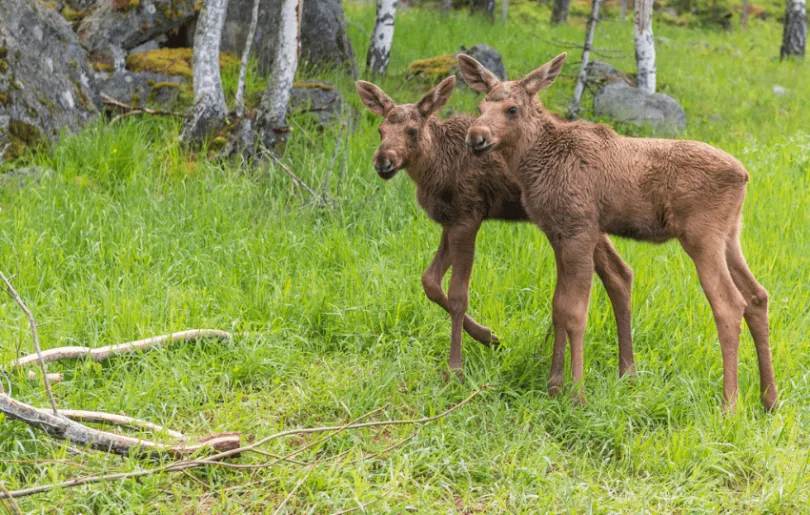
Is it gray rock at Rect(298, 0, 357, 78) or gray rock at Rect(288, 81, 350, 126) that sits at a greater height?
gray rock at Rect(298, 0, 357, 78)

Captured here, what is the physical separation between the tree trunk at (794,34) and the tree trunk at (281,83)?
13.6 m

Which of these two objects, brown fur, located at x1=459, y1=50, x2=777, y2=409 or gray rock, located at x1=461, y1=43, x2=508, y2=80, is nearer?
brown fur, located at x1=459, y1=50, x2=777, y2=409

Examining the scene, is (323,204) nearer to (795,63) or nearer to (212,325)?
(212,325)

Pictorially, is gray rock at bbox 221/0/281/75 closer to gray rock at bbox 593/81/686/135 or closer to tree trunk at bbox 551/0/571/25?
gray rock at bbox 593/81/686/135

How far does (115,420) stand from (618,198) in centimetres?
312

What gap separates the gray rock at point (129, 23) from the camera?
32.3 ft

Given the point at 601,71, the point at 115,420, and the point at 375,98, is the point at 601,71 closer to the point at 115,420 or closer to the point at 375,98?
the point at 375,98

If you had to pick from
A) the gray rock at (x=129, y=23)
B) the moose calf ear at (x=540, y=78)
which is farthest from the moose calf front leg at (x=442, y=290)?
the gray rock at (x=129, y=23)

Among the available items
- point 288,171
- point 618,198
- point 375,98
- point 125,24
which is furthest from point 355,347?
point 125,24

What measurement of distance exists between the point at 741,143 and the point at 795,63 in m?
8.20

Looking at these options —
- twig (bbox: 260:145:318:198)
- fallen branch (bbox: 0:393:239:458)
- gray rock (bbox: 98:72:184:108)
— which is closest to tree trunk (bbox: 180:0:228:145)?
twig (bbox: 260:145:318:198)

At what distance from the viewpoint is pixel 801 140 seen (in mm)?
10719

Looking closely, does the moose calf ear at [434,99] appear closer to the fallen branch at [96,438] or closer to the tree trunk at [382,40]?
the fallen branch at [96,438]

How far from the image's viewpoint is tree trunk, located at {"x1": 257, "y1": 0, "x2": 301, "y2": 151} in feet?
27.6
